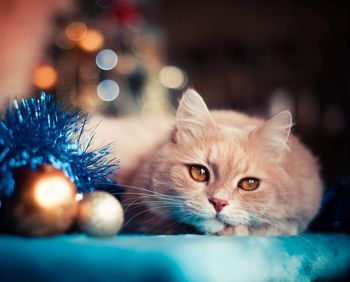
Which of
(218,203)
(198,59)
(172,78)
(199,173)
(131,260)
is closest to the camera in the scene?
(131,260)

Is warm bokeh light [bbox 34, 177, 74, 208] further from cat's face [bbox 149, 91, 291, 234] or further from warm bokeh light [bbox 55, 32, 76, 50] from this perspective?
warm bokeh light [bbox 55, 32, 76, 50]

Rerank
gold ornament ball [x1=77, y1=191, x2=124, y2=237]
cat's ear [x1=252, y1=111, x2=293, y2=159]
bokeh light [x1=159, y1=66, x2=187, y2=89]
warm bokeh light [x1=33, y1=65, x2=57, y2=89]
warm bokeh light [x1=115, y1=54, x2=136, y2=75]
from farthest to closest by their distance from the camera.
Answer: bokeh light [x1=159, y1=66, x2=187, y2=89]
warm bokeh light [x1=115, y1=54, x2=136, y2=75]
warm bokeh light [x1=33, y1=65, x2=57, y2=89]
cat's ear [x1=252, y1=111, x2=293, y2=159]
gold ornament ball [x1=77, y1=191, x2=124, y2=237]

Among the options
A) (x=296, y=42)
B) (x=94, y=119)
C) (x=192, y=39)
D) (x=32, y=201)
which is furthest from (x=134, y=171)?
(x=192, y=39)

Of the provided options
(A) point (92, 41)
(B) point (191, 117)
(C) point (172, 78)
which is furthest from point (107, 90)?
(B) point (191, 117)

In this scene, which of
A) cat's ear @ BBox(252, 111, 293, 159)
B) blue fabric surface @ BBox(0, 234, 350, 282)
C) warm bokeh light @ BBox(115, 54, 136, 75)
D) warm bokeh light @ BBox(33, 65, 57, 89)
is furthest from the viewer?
warm bokeh light @ BBox(115, 54, 136, 75)

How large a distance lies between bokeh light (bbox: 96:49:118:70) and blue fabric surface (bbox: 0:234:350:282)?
1.45 meters

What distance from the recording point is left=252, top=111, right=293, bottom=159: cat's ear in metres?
1.02

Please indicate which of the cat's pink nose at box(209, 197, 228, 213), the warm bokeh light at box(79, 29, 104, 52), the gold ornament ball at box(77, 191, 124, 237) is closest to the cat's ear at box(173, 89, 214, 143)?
the cat's pink nose at box(209, 197, 228, 213)

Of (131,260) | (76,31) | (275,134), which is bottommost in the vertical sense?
(131,260)

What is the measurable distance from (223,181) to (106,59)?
1.33 metres

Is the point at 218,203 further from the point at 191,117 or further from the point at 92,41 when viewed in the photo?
the point at 92,41

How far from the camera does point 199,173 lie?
1020 mm

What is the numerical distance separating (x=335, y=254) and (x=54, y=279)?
2.29 feet

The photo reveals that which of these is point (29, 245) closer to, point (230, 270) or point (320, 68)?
point (230, 270)
